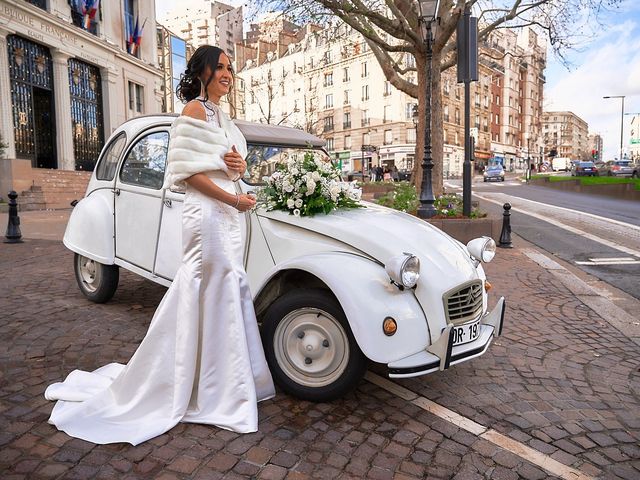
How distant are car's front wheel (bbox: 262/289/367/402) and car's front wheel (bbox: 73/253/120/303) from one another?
102 inches

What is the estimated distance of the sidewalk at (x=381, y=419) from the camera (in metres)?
2.40

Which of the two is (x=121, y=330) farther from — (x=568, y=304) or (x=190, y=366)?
(x=568, y=304)

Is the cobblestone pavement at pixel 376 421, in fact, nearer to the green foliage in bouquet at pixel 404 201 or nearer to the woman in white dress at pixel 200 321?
the woman in white dress at pixel 200 321

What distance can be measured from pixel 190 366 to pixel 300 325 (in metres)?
0.68

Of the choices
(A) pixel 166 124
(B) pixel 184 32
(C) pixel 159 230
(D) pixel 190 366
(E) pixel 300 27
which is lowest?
(D) pixel 190 366

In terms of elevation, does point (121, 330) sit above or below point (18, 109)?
below

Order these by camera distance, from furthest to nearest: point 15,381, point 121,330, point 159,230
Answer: point 121,330 < point 159,230 < point 15,381

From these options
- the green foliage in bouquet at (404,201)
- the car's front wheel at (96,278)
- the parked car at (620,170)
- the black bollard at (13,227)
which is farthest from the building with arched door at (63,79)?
the parked car at (620,170)

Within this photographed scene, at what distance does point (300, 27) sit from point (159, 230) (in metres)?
13.7

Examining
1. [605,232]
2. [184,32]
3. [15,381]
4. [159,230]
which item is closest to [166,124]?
[159,230]

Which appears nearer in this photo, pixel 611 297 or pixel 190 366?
pixel 190 366

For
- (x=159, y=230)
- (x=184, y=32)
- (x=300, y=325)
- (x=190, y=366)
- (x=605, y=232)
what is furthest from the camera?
(x=184, y=32)

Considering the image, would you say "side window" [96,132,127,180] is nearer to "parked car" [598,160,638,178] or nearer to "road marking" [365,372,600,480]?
"road marking" [365,372,600,480]

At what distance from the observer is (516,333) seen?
453 cm
